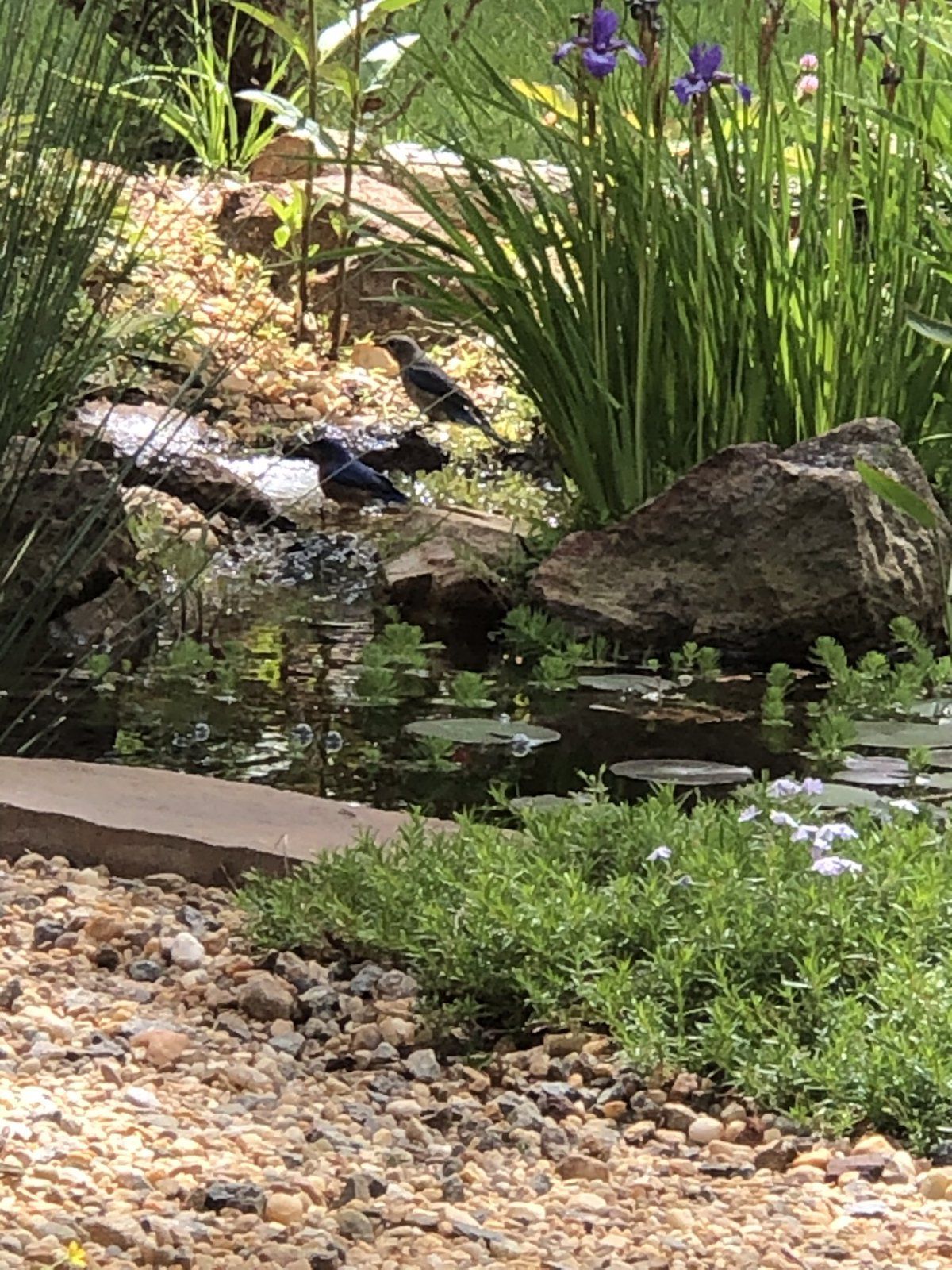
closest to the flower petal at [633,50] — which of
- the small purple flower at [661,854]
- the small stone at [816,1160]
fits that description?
the small purple flower at [661,854]

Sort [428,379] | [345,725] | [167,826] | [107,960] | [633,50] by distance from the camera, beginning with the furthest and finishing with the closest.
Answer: [428,379] → [633,50] → [345,725] → [167,826] → [107,960]

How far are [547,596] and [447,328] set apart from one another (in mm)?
1856

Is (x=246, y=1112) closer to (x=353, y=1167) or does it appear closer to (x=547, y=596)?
(x=353, y=1167)

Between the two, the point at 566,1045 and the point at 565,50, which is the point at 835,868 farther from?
the point at 565,50

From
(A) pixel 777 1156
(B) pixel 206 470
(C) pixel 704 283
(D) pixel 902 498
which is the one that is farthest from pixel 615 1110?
(B) pixel 206 470

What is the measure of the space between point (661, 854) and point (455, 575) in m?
2.14

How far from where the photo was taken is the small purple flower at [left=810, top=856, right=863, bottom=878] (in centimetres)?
208

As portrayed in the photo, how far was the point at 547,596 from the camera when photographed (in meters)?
4.05

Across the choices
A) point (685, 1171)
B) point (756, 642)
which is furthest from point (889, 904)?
point (756, 642)

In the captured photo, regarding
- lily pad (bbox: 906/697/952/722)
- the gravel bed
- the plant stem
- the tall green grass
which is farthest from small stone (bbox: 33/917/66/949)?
the plant stem

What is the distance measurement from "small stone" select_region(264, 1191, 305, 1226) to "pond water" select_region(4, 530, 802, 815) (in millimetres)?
1359

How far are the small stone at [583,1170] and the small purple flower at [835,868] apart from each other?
1.53 ft

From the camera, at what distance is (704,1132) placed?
70.7 inches

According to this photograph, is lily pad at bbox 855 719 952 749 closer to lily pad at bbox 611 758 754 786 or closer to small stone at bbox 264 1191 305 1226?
lily pad at bbox 611 758 754 786
